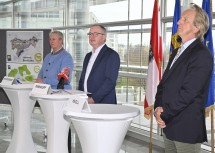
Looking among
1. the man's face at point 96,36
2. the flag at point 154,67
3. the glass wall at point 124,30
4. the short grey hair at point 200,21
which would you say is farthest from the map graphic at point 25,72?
the short grey hair at point 200,21

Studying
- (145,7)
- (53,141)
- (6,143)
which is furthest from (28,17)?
(53,141)

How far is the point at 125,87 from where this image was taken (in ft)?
21.5

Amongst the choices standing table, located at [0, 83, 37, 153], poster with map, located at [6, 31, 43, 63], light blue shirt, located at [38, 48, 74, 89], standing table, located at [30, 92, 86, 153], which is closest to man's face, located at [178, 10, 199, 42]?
standing table, located at [30, 92, 86, 153]

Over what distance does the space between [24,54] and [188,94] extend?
423 cm

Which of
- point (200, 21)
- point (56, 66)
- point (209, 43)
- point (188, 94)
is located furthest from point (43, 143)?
point (200, 21)

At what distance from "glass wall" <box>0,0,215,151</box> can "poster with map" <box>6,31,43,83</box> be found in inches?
60.3

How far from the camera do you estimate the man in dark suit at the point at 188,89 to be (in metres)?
2.21

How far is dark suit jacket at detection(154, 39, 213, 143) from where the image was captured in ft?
7.24

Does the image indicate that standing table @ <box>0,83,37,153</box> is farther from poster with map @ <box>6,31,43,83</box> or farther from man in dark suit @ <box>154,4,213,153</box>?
man in dark suit @ <box>154,4,213,153</box>

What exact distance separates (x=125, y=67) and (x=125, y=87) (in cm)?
38

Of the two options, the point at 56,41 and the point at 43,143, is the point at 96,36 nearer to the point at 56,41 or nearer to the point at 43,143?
the point at 56,41

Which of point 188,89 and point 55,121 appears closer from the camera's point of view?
point 188,89

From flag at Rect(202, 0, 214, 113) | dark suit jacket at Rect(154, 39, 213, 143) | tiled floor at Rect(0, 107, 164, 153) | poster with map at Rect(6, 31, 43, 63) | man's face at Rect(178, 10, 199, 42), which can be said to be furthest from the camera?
poster with map at Rect(6, 31, 43, 63)

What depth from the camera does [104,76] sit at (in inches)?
136
